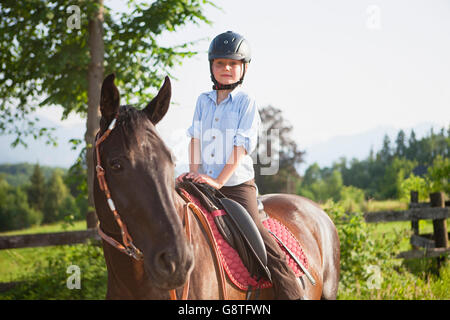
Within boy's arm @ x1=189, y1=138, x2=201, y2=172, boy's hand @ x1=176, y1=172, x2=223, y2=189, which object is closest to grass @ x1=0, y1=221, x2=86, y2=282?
boy's arm @ x1=189, y1=138, x2=201, y2=172

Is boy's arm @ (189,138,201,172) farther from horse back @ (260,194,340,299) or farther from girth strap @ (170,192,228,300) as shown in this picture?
horse back @ (260,194,340,299)

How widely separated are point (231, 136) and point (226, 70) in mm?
543

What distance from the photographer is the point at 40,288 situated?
6.14 meters

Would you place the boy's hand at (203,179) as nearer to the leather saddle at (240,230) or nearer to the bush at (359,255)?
the leather saddle at (240,230)

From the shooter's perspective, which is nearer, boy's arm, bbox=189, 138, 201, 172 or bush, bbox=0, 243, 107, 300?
boy's arm, bbox=189, 138, 201, 172

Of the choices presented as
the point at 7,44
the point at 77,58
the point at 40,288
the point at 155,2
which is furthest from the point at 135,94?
the point at 40,288

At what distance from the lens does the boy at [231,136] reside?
2494 millimetres

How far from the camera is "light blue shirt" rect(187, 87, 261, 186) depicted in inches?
101

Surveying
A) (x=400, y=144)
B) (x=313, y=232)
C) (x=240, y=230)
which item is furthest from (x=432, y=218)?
(x=400, y=144)

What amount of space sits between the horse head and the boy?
1.97 feet

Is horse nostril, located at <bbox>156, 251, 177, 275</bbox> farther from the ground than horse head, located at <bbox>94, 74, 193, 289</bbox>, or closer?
closer
